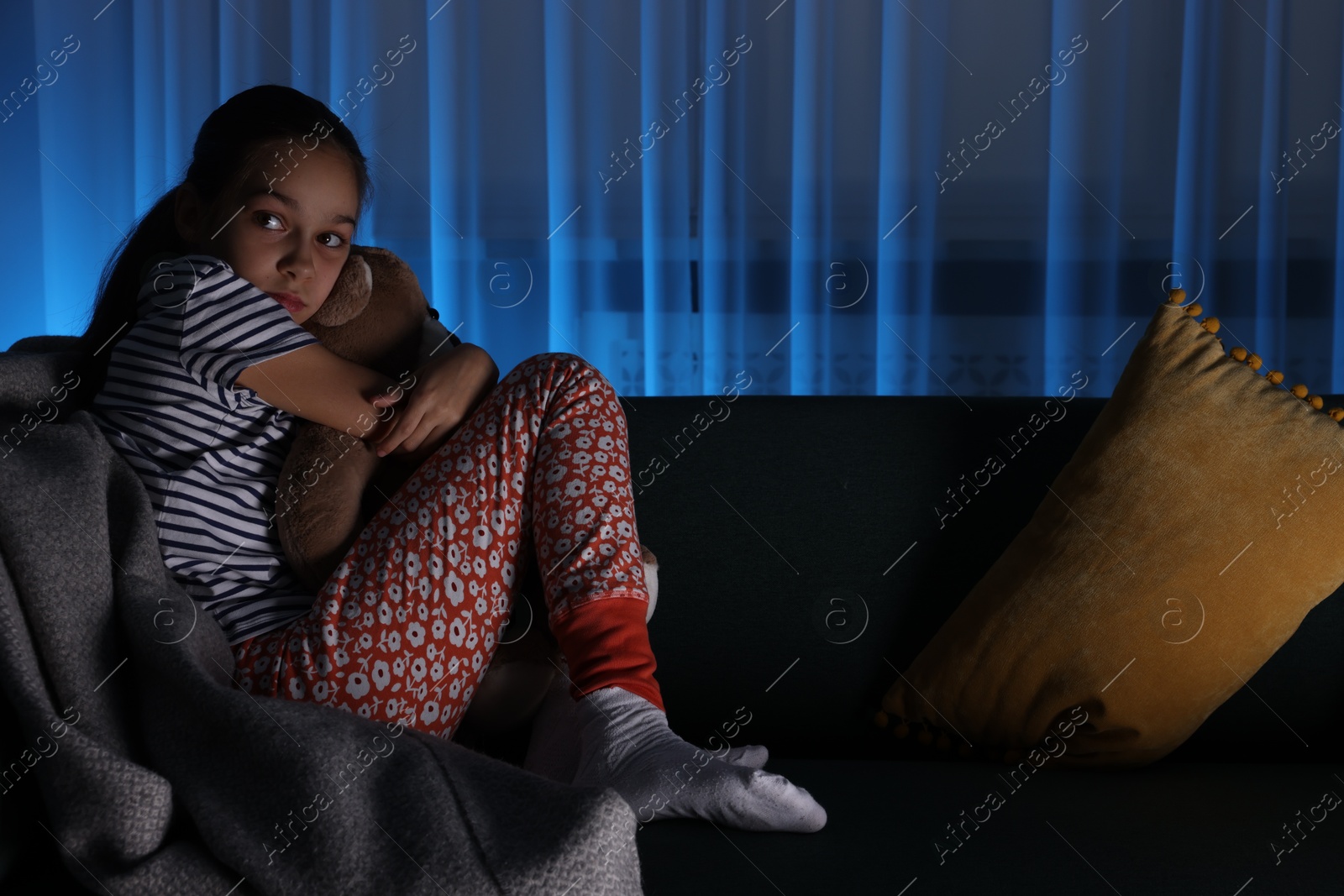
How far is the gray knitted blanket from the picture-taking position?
23.7 inches

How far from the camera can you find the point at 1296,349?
2010 mm

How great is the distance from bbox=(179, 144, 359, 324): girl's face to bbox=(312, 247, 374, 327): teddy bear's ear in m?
0.02

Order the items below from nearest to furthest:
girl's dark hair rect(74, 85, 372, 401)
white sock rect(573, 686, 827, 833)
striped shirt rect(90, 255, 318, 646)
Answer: white sock rect(573, 686, 827, 833) < striped shirt rect(90, 255, 318, 646) < girl's dark hair rect(74, 85, 372, 401)

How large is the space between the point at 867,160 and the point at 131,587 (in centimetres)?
168

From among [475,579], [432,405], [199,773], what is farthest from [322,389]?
[199,773]

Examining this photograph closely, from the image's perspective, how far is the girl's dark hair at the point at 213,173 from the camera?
3.18ft

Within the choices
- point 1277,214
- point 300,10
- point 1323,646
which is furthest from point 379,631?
point 1277,214

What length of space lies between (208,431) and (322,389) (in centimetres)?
11

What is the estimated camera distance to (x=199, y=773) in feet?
2.12

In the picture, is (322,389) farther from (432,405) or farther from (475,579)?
(475,579)

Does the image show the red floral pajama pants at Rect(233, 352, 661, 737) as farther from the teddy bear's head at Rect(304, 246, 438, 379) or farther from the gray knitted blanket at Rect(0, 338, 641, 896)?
the teddy bear's head at Rect(304, 246, 438, 379)

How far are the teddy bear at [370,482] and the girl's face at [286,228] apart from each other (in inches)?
1.8

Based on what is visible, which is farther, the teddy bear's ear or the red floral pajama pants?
the teddy bear's ear

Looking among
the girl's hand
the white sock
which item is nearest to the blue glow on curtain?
the girl's hand
